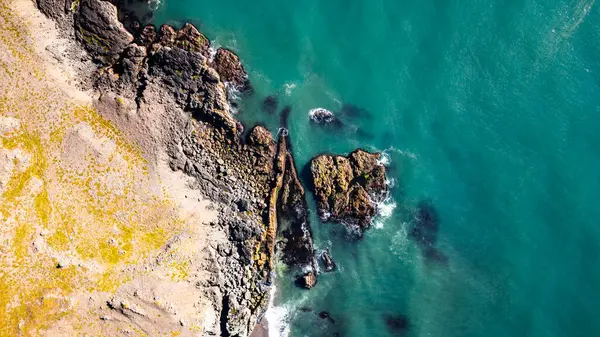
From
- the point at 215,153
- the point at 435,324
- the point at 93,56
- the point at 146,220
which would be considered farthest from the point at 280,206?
the point at 93,56

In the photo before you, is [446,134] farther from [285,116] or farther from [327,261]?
[327,261]

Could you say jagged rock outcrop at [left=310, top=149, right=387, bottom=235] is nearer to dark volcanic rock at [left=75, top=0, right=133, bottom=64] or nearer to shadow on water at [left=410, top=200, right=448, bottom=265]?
shadow on water at [left=410, top=200, right=448, bottom=265]

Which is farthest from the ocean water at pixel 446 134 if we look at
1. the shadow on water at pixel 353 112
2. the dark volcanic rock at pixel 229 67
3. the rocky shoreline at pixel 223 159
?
the rocky shoreline at pixel 223 159

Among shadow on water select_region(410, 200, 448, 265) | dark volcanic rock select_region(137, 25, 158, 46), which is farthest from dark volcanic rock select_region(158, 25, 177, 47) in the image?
shadow on water select_region(410, 200, 448, 265)

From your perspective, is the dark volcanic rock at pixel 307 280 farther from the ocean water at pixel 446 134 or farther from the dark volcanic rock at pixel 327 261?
the dark volcanic rock at pixel 327 261

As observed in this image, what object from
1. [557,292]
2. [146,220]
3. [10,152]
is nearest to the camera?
[10,152]

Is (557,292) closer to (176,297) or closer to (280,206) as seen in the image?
(280,206)
